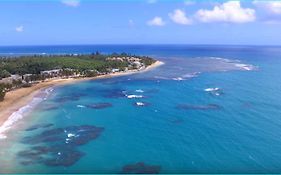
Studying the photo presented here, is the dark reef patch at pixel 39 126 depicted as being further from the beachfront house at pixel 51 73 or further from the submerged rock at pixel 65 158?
the beachfront house at pixel 51 73

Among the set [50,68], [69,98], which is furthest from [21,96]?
[50,68]

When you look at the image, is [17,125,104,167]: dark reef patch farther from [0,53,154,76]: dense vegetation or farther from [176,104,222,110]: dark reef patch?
[0,53,154,76]: dense vegetation

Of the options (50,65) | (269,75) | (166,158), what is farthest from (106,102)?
(269,75)

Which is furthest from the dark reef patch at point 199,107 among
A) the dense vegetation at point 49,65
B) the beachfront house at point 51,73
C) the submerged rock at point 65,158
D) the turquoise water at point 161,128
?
the dense vegetation at point 49,65

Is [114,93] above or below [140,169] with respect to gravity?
above

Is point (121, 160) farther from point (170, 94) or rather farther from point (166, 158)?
point (170, 94)

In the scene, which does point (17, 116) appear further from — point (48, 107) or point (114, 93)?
point (114, 93)
